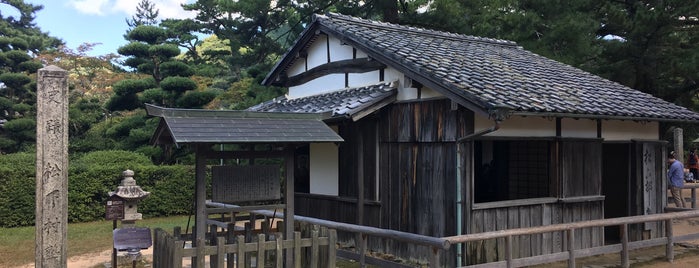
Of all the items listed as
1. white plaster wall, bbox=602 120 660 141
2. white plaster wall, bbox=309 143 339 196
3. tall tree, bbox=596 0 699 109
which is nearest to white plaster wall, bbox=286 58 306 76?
white plaster wall, bbox=309 143 339 196

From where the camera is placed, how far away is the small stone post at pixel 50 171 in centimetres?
584

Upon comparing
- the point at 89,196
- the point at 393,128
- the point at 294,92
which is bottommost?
the point at 89,196

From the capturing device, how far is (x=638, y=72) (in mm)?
17391

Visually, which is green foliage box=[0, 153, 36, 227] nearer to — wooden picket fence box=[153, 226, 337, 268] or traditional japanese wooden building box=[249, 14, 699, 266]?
traditional japanese wooden building box=[249, 14, 699, 266]

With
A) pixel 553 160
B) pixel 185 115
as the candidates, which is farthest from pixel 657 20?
pixel 185 115

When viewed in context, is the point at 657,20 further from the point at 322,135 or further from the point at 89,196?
the point at 89,196

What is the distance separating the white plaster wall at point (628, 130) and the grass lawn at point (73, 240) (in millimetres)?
10539

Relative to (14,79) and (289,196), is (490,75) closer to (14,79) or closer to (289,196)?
(289,196)

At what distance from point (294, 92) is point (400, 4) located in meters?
8.56

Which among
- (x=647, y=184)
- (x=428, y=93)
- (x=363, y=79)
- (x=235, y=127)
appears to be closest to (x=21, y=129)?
(x=363, y=79)

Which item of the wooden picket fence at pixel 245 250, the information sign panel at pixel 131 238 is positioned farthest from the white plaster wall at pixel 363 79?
the information sign panel at pixel 131 238

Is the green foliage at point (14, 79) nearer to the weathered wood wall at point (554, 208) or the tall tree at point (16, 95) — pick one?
the tall tree at point (16, 95)

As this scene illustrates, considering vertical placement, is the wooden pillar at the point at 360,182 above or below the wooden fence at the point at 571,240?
above

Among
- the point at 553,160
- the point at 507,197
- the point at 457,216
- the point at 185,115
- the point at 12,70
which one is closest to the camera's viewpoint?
the point at 185,115
